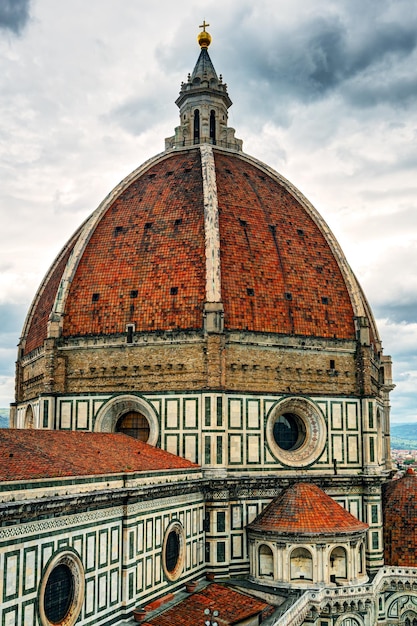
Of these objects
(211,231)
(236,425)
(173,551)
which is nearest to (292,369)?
(236,425)

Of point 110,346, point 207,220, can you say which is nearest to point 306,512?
point 110,346

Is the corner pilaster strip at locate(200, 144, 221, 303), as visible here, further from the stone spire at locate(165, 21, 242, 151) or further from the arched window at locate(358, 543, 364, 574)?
the arched window at locate(358, 543, 364, 574)

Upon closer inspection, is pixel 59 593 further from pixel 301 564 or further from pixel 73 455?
pixel 301 564

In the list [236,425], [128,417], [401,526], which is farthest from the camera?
[401,526]

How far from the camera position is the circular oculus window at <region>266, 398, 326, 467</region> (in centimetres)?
2983

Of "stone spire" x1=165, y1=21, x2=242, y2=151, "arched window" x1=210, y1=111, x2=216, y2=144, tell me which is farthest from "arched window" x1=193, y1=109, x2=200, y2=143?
"arched window" x1=210, y1=111, x2=216, y2=144

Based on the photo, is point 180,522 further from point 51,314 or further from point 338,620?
point 51,314

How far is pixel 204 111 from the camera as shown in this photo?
3847cm

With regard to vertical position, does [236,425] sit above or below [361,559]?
above

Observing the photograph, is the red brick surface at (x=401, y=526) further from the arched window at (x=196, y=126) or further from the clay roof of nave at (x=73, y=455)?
the arched window at (x=196, y=126)

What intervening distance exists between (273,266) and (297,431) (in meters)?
7.41

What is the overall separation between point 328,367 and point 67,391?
11.4m

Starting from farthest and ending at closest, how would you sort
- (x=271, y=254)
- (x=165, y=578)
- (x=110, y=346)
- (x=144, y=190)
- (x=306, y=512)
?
(x=144, y=190) < (x=271, y=254) < (x=110, y=346) < (x=306, y=512) < (x=165, y=578)

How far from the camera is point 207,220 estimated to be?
3111 cm
